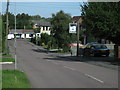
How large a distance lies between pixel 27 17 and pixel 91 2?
12921 cm

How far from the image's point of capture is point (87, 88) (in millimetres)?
10945

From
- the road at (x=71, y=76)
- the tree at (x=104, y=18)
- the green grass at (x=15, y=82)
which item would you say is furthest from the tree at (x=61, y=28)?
the green grass at (x=15, y=82)

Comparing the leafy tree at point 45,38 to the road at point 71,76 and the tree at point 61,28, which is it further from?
the road at point 71,76

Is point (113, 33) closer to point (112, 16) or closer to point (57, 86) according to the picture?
point (112, 16)

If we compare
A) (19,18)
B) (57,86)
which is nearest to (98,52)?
(57,86)

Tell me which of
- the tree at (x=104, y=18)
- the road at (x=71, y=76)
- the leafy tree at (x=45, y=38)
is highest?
the tree at (x=104, y=18)

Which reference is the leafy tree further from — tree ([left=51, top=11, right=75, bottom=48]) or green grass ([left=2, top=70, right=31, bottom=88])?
green grass ([left=2, top=70, right=31, bottom=88])

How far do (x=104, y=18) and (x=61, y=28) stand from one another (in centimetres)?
2667

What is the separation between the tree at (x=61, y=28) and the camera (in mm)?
49438

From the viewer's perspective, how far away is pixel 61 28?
167ft

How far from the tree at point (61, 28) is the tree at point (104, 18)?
23.3 meters

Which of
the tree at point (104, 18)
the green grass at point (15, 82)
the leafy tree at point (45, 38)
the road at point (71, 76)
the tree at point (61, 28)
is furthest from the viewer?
the leafy tree at point (45, 38)

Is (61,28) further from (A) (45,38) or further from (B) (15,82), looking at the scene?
(B) (15,82)

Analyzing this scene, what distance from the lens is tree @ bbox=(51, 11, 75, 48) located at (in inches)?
1946
